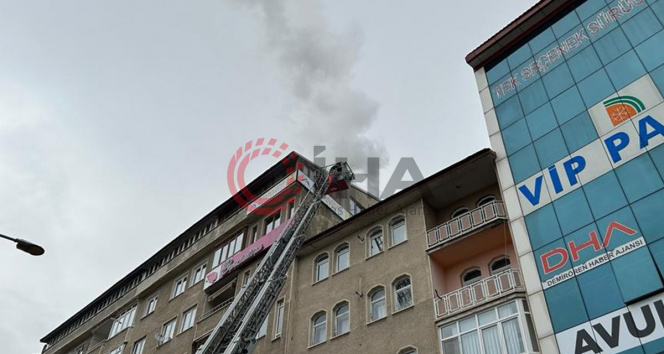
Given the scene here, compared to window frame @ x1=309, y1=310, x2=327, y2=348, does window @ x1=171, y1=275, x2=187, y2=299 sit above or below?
above

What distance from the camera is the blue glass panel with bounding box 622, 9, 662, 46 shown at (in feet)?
73.9

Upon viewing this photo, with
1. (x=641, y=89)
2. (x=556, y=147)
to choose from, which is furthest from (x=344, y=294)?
(x=641, y=89)

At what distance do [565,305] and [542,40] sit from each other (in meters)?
14.0

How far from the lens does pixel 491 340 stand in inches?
782

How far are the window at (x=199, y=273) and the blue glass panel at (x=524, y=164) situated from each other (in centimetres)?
2358

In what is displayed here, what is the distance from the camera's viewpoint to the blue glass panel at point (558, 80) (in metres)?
24.2

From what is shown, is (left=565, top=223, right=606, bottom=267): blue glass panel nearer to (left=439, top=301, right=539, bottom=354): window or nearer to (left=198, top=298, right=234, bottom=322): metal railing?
(left=439, top=301, right=539, bottom=354): window

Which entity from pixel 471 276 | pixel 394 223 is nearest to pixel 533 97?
pixel 471 276

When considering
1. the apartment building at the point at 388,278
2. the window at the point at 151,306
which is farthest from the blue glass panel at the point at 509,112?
the window at the point at 151,306

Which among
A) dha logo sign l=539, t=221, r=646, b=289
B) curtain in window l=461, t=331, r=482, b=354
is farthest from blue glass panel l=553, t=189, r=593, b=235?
curtain in window l=461, t=331, r=482, b=354

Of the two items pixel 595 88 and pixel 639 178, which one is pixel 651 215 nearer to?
pixel 639 178

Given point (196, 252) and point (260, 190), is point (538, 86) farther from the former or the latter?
point (196, 252)

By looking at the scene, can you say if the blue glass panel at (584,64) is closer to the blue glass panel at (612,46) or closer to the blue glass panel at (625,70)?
the blue glass panel at (612,46)

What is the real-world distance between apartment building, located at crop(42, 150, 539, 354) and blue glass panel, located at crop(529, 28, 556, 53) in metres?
6.67
